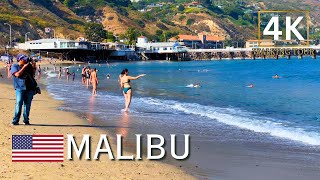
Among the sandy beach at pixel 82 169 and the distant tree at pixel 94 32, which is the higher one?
the distant tree at pixel 94 32

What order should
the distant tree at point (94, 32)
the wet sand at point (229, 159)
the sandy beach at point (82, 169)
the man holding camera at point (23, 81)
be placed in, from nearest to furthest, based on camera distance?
1. the sandy beach at point (82, 169)
2. the wet sand at point (229, 159)
3. the man holding camera at point (23, 81)
4. the distant tree at point (94, 32)

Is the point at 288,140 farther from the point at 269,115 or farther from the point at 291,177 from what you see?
the point at 269,115

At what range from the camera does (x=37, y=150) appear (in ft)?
34.8

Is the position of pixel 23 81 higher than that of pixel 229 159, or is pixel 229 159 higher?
pixel 23 81

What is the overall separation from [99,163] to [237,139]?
5276 millimetres

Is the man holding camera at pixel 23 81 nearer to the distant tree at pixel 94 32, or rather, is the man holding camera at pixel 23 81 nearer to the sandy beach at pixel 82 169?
the sandy beach at pixel 82 169

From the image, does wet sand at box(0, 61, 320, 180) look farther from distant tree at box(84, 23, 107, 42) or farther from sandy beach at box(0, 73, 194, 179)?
distant tree at box(84, 23, 107, 42)

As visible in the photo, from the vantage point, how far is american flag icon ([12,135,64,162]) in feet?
34.1

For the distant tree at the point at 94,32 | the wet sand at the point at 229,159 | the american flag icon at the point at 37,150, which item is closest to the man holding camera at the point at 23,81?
the wet sand at the point at 229,159

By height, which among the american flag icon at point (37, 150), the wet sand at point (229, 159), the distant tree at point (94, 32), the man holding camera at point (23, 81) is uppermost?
the distant tree at point (94, 32)

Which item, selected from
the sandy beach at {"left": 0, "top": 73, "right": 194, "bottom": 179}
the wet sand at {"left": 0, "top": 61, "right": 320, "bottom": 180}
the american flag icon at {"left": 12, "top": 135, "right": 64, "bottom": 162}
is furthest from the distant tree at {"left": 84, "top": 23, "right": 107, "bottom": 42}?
the american flag icon at {"left": 12, "top": 135, "right": 64, "bottom": 162}

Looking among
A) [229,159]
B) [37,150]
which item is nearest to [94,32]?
[229,159]

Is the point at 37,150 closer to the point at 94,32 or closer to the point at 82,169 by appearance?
the point at 82,169

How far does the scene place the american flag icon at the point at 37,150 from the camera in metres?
10.4
